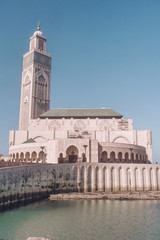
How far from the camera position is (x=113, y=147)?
51625mm

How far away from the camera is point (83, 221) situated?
71.4 feet

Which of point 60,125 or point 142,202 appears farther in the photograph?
point 60,125

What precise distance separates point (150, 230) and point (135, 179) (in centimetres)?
2338

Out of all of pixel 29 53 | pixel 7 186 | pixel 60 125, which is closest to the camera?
pixel 7 186

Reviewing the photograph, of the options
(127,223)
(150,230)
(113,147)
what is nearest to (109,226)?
(127,223)

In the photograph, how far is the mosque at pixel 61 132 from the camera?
45219 millimetres

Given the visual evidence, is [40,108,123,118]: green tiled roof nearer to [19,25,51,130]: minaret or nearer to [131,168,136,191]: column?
Answer: [19,25,51,130]: minaret

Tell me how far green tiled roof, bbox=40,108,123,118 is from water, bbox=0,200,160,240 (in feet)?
132

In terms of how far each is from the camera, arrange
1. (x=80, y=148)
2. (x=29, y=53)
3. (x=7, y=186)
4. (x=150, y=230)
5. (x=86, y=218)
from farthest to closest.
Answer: (x=29, y=53), (x=80, y=148), (x=7, y=186), (x=86, y=218), (x=150, y=230)

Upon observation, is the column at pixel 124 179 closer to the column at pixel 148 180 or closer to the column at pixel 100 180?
the column at pixel 148 180

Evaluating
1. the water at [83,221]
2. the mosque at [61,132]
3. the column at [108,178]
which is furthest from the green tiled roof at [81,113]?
the water at [83,221]

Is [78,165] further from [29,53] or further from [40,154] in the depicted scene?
[29,53]

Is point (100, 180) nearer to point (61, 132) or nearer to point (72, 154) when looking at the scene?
point (72, 154)

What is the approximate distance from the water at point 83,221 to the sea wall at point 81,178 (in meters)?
3.38
